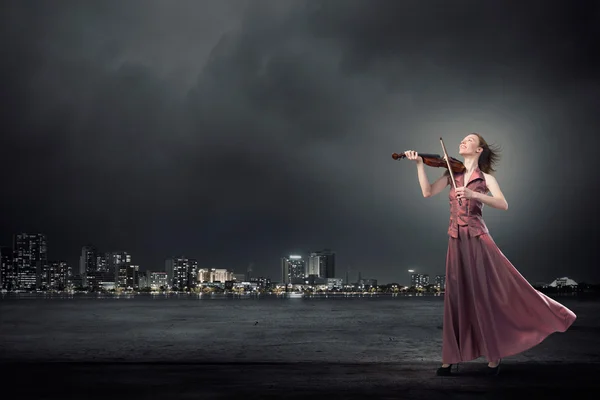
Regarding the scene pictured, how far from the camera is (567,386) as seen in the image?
657 cm

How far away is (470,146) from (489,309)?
2.37 metres

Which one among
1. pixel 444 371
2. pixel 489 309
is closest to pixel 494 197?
pixel 489 309

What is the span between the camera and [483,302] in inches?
330

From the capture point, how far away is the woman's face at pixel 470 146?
8.97m

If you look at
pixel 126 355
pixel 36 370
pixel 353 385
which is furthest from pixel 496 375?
pixel 126 355

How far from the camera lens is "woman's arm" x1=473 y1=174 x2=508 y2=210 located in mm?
8453

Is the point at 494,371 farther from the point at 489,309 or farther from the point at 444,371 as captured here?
the point at 489,309

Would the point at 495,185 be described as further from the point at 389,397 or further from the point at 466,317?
the point at 389,397

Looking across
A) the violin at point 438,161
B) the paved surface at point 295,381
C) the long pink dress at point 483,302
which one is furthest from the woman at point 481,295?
the paved surface at point 295,381

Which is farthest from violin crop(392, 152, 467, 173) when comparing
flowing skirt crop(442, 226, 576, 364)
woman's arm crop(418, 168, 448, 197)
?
flowing skirt crop(442, 226, 576, 364)

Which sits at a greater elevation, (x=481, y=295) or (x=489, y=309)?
(x=481, y=295)

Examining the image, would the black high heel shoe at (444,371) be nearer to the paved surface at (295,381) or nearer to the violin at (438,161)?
the paved surface at (295,381)

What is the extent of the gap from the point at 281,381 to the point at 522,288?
3582 millimetres

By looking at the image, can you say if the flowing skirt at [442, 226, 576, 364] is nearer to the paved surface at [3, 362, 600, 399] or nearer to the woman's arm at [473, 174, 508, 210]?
the paved surface at [3, 362, 600, 399]
